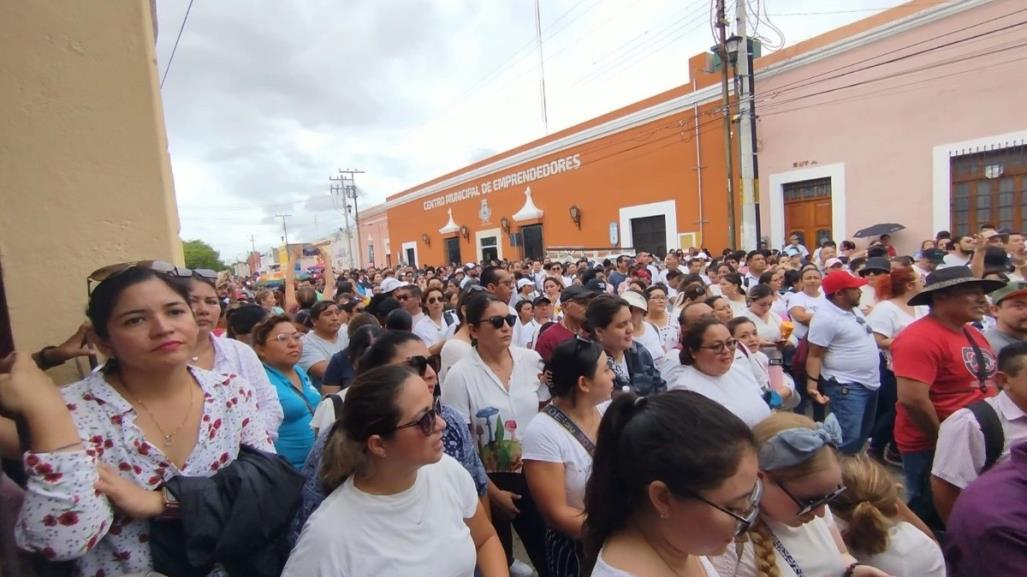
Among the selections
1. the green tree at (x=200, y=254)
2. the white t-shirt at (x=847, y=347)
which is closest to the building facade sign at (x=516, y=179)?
the white t-shirt at (x=847, y=347)

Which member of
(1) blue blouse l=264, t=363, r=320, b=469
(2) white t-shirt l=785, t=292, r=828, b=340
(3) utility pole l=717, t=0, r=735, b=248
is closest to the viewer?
(1) blue blouse l=264, t=363, r=320, b=469

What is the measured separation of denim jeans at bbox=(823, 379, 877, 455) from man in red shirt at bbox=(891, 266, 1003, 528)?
3.47ft

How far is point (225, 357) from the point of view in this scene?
2.51 meters

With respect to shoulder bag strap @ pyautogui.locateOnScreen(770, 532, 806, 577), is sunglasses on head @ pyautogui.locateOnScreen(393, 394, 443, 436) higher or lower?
higher

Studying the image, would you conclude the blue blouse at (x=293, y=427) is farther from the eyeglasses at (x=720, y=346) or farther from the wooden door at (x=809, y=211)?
the wooden door at (x=809, y=211)

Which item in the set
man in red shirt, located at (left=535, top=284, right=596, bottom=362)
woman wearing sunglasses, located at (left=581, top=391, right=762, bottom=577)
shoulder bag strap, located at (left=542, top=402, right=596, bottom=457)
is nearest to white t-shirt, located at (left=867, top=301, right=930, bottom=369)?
man in red shirt, located at (left=535, top=284, right=596, bottom=362)

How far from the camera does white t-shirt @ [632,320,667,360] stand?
4.12 m

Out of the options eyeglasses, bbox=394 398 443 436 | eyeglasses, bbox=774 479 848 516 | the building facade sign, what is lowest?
eyeglasses, bbox=774 479 848 516

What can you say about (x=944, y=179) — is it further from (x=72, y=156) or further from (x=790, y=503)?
(x=72, y=156)

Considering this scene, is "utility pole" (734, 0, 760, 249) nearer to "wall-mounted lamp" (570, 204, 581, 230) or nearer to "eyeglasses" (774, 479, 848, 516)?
"wall-mounted lamp" (570, 204, 581, 230)

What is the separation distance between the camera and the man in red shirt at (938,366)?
2895 millimetres

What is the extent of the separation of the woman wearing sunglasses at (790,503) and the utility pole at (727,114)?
45.0 feet

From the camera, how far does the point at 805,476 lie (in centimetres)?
165

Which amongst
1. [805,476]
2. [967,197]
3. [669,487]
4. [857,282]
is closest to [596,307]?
[805,476]
